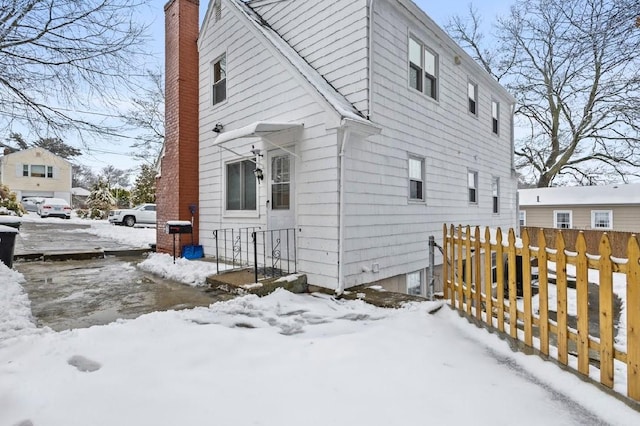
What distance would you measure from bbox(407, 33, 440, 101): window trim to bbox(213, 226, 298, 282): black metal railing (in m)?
4.27

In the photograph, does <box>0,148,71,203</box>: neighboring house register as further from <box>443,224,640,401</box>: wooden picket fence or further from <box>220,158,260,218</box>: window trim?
<box>443,224,640,401</box>: wooden picket fence

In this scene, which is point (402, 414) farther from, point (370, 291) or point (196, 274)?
point (196, 274)

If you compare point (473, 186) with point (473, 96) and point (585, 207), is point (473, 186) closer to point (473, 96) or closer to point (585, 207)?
point (473, 96)

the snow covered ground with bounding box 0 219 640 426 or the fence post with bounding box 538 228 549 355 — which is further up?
the fence post with bounding box 538 228 549 355

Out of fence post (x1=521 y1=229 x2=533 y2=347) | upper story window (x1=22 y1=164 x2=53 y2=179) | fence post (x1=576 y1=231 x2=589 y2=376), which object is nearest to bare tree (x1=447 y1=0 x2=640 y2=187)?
fence post (x1=521 y1=229 x2=533 y2=347)

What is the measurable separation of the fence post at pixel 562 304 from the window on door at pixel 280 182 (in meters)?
4.64

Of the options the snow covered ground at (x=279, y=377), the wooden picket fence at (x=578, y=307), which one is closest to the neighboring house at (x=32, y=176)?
the snow covered ground at (x=279, y=377)

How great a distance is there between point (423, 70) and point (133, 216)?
20.3m

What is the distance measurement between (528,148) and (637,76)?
2326 centimetres

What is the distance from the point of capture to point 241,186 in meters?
7.97

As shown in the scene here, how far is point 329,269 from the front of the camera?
5.91 metres

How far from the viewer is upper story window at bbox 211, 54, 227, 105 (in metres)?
8.64

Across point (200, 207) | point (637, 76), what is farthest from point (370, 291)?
point (200, 207)

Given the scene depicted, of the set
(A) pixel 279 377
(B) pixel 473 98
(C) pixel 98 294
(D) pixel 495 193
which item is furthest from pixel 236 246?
(D) pixel 495 193
